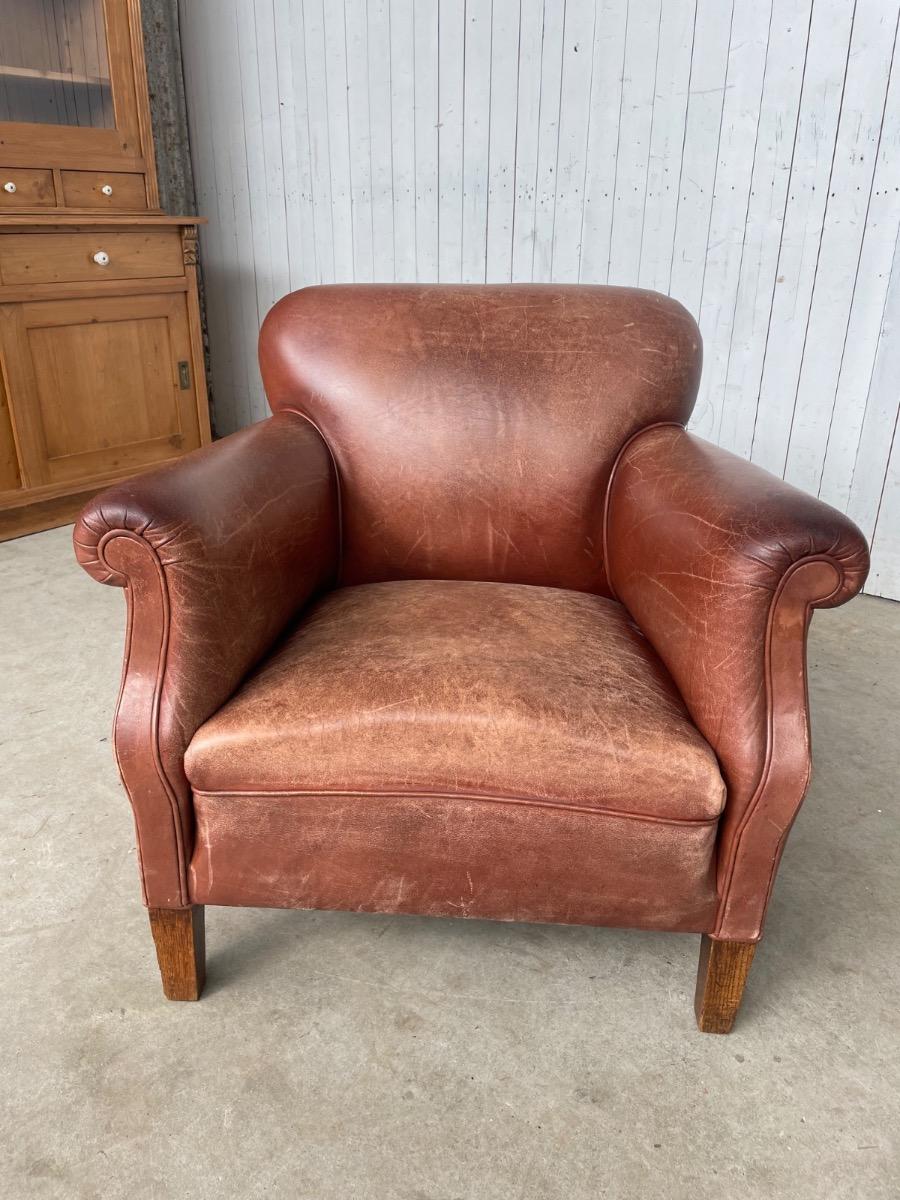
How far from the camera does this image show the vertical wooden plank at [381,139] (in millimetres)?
2838

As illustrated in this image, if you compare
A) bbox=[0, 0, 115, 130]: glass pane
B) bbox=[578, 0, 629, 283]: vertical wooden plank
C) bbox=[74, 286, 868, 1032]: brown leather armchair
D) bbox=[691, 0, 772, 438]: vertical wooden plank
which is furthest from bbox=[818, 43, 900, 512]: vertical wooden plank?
bbox=[0, 0, 115, 130]: glass pane

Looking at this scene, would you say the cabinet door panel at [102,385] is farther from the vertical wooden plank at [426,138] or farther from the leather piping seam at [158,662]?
the leather piping seam at [158,662]

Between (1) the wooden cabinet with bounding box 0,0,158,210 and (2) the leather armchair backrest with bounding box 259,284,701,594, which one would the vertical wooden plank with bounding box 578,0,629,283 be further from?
(1) the wooden cabinet with bounding box 0,0,158,210

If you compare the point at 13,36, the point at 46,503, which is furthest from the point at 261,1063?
the point at 13,36

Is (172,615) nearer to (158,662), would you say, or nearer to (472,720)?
(158,662)

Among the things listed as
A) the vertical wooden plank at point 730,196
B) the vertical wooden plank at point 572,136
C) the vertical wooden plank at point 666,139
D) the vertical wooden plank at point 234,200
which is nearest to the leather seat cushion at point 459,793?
the vertical wooden plank at point 730,196

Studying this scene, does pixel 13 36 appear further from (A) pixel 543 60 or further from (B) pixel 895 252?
(B) pixel 895 252

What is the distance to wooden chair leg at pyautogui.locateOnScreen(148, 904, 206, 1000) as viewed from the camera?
3.57ft

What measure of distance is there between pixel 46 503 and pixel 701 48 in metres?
2.29

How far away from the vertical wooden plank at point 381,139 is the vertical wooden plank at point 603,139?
74cm

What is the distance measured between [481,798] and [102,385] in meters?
2.45

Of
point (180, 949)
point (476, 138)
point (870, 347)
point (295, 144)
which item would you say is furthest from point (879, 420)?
point (295, 144)

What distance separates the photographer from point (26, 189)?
2744 millimetres

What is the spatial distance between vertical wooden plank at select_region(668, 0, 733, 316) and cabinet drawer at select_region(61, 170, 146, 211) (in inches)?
69.9
